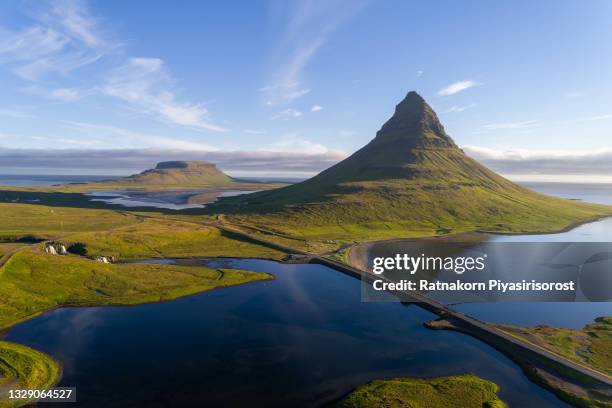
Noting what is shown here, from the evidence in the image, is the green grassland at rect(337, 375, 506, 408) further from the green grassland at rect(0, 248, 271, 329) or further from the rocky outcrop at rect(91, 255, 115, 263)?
the rocky outcrop at rect(91, 255, 115, 263)

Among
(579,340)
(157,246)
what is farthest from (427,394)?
(157,246)

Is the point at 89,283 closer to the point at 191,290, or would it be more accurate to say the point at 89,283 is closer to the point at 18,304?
the point at 18,304

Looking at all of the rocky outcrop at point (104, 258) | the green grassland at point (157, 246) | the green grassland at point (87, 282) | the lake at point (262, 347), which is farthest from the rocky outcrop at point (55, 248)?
the lake at point (262, 347)

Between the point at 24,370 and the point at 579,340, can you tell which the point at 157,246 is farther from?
the point at 579,340

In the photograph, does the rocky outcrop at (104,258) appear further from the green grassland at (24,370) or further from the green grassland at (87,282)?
the green grassland at (24,370)

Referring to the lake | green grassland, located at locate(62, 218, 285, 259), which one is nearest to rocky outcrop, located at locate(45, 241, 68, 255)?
green grassland, located at locate(62, 218, 285, 259)

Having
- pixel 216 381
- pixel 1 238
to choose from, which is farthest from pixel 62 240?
pixel 216 381
